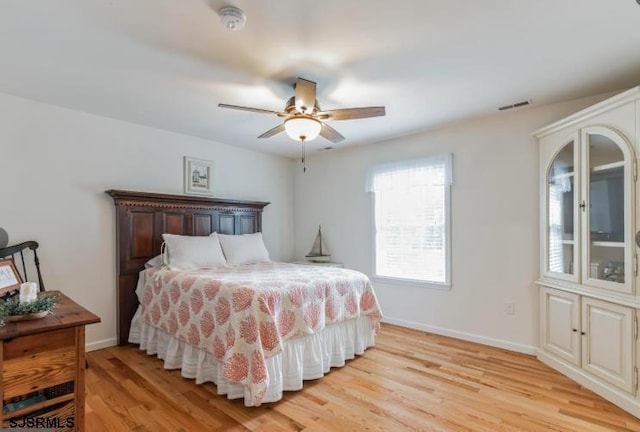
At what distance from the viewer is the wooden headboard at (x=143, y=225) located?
346cm

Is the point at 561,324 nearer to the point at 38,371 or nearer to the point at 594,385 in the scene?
the point at 594,385

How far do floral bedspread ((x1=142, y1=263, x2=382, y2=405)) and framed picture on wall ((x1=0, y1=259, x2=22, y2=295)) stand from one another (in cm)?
105

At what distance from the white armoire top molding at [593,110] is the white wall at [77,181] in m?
3.88

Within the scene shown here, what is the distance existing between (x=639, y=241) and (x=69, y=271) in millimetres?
4722

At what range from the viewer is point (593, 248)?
2.60 meters

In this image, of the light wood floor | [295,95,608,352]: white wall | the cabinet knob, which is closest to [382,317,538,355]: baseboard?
[295,95,608,352]: white wall

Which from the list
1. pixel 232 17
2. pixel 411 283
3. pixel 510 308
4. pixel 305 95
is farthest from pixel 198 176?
pixel 510 308

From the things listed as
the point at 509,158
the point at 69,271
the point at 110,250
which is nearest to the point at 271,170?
the point at 110,250

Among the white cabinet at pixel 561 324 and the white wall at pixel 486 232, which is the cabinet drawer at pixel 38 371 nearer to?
the white wall at pixel 486 232

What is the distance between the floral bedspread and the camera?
2264 mm

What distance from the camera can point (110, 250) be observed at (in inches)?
136

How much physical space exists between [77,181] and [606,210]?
15.3 feet

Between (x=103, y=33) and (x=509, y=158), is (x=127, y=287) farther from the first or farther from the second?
(x=509, y=158)

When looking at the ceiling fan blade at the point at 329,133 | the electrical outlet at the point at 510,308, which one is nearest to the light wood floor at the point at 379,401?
the electrical outlet at the point at 510,308
